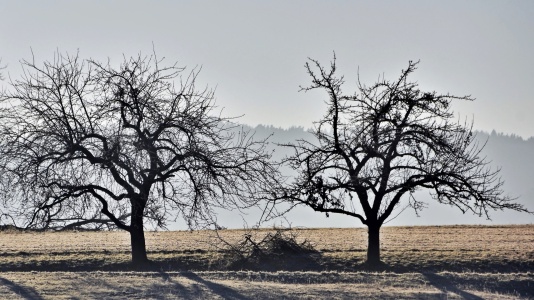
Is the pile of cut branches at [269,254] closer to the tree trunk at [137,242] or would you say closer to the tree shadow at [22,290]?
the tree trunk at [137,242]

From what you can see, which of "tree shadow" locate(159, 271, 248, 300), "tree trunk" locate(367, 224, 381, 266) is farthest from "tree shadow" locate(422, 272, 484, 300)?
"tree shadow" locate(159, 271, 248, 300)

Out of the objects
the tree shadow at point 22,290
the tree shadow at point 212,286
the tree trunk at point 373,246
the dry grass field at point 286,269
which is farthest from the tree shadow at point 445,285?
the tree shadow at point 22,290

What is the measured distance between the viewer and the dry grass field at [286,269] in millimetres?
24375

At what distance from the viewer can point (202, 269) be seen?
105 ft

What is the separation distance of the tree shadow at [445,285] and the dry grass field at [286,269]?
0.11 feet

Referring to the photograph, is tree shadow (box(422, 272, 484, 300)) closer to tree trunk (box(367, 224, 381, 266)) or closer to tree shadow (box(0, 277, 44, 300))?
tree trunk (box(367, 224, 381, 266))

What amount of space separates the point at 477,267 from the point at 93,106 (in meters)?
15.7

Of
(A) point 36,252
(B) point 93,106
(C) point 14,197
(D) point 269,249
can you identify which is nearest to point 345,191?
(D) point 269,249

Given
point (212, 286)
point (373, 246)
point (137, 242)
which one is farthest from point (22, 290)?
point (373, 246)

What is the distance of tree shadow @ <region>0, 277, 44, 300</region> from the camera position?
23391mm

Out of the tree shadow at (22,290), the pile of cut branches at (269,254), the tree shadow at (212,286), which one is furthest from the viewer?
the pile of cut branches at (269,254)

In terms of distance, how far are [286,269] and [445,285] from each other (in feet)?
23.9

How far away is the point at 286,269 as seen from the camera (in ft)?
104

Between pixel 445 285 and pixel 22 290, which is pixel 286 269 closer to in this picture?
pixel 445 285
